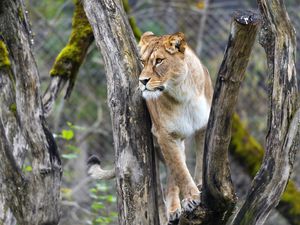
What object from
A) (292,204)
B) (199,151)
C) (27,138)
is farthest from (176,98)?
(292,204)

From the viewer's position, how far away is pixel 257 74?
8.40 metres

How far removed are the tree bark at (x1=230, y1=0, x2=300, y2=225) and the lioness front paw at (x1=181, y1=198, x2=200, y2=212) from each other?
372mm

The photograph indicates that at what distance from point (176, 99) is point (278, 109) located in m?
1.22

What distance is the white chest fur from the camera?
524 cm

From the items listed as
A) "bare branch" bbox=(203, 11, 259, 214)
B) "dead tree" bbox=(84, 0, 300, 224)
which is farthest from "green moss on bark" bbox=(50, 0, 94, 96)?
"bare branch" bbox=(203, 11, 259, 214)

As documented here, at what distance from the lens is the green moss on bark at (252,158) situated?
7547 millimetres

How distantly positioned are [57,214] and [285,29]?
1.85 metres

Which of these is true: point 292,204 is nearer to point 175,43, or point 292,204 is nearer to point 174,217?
point 174,217

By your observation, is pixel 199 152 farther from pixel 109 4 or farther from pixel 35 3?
pixel 35 3

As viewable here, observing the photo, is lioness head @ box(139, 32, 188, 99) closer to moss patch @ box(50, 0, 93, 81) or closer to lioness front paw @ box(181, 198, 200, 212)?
lioness front paw @ box(181, 198, 200, 212)

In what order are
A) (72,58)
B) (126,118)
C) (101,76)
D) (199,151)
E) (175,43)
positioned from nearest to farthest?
(126,118) → (175,43) → (199,151) → (72,58) → (101,76)

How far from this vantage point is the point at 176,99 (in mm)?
5234

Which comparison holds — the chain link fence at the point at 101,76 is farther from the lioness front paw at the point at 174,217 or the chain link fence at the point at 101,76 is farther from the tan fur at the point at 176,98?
the tan fur at the point at 176,98

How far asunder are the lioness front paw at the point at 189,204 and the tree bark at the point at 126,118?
22 centimetres
